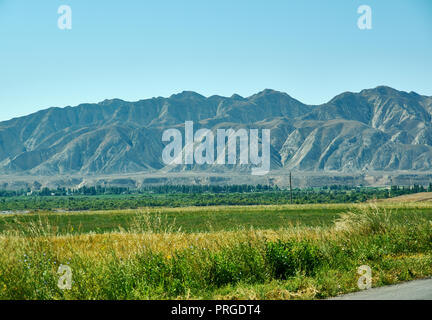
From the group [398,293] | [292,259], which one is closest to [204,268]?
[292,259]

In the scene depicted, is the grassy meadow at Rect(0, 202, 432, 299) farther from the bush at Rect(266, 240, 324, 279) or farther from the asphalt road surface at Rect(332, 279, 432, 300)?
the asphalt road surface at Rect(332, 279, 432, 300)

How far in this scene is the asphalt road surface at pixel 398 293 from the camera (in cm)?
1023

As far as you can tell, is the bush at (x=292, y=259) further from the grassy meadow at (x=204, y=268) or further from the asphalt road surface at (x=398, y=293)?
the asphalt road surface at (x=398, y=293)

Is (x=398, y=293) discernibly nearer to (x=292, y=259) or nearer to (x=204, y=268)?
(x=292, y=259)

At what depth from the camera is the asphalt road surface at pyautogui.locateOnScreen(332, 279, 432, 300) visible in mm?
10234

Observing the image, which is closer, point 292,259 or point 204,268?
point 204,268

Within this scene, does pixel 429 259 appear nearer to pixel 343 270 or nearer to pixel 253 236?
pixel 343 270

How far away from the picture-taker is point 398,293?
35.2ft

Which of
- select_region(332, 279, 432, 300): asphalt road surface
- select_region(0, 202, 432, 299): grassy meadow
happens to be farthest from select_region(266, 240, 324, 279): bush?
select_region(332, 279, 432, 300): asphalt road surface

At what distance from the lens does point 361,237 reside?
18531 millimetres
